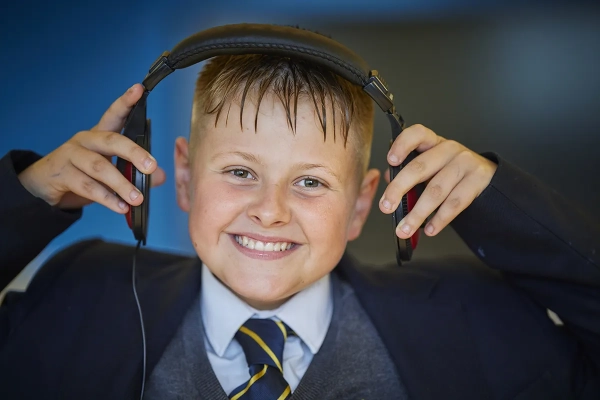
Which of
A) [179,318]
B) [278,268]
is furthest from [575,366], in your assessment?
[179,318]

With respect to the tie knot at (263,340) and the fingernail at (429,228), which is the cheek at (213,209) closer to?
the tie knot at (263,340)

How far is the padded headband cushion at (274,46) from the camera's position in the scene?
34.8 inches

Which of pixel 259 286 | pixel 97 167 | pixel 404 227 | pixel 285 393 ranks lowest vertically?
pixel 285 393

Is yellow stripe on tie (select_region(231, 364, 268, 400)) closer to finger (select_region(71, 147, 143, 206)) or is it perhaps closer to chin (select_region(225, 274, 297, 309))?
chin (select_region(225, 274, 297, 309))

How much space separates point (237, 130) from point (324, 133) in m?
0.14

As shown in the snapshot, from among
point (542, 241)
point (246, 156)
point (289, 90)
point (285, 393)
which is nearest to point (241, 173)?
point (246, 156)

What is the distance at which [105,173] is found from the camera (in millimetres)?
1021

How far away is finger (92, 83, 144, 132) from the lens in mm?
1024

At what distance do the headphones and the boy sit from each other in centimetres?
3

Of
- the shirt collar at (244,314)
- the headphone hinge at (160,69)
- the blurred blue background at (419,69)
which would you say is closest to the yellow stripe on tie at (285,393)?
the shirt collar at (244,314)

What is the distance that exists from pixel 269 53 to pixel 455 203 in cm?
38

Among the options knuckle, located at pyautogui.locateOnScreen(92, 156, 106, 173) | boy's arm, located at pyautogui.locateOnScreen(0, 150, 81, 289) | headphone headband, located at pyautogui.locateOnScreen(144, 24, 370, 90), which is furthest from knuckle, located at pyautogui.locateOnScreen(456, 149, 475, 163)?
boy's arm, located at pyautogui.locateOnScreen(0, 150, 81, 289)

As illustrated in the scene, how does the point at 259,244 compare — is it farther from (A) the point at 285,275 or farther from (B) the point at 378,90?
(B) the point at 378,90

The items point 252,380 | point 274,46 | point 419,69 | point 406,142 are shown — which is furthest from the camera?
point 419,69
